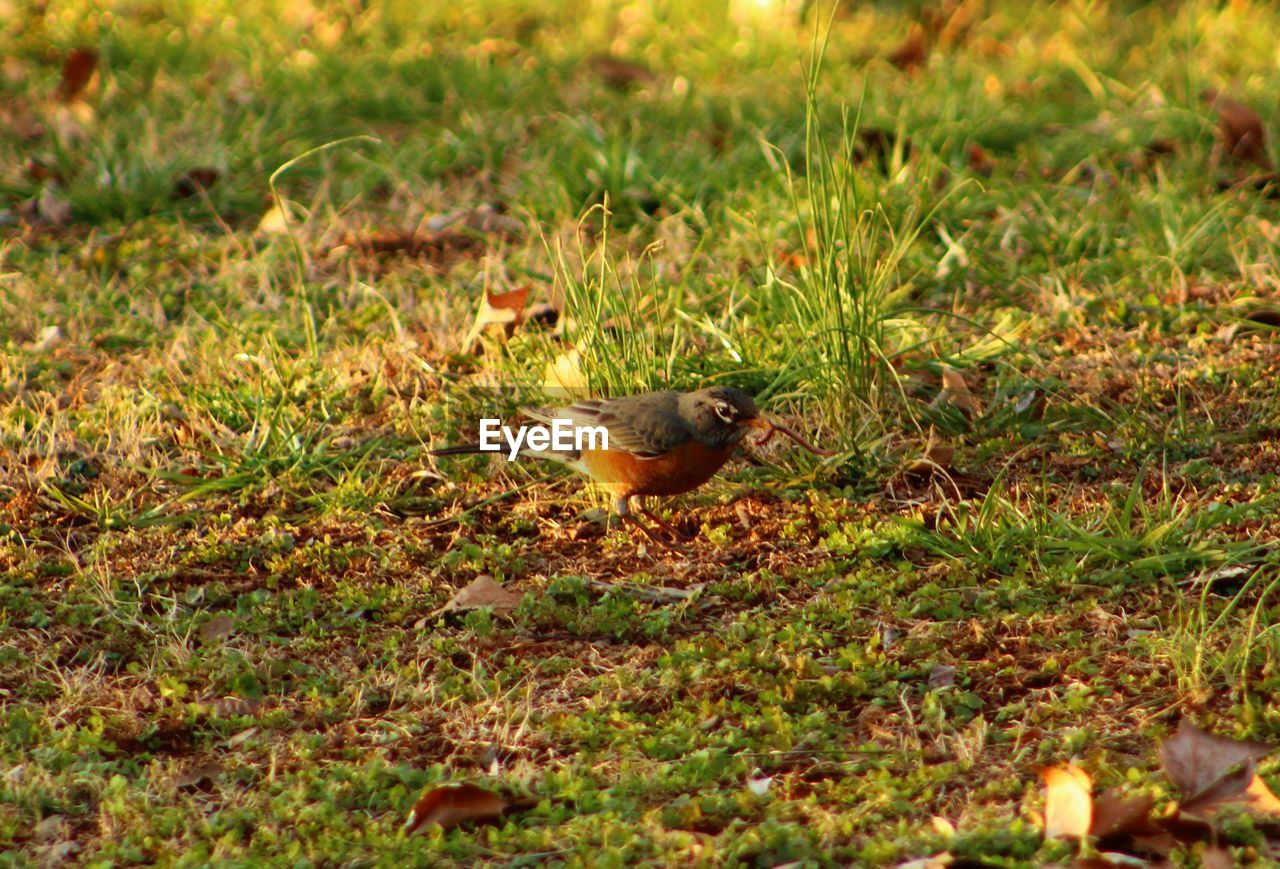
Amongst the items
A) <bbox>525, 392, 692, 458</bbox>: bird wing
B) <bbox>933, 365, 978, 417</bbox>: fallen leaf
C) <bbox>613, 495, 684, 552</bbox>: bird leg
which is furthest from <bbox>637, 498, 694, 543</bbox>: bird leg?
<bbox>933, 365, 978, 417</bbox>: fallen leaf

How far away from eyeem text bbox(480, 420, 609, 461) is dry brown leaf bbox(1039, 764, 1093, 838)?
71.5 inches

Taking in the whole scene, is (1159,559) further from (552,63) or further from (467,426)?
(552,63)

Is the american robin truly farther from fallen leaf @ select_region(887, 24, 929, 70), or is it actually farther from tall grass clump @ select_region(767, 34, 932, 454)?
fallen leaf @ select_region(887, 24, 929, 70)

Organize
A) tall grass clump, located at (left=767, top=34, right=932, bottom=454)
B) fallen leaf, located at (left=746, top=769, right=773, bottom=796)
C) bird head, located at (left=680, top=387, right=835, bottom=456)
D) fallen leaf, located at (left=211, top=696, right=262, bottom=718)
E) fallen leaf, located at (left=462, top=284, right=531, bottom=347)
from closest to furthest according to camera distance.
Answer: fallen leaf, located at (left=746, top=769, right=773, bottom=796), fallen leaf, located at (left=211, top=696, right=262, bottom=718), bird head, located at (left=680, top=387, right=835, bottom=456), tall grass clump, located at (left=767, top=34, right=932, bottom=454), fallen leaf, located at (left=462, top=284, right=531, bottom=347)

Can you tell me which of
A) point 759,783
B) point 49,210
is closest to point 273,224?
point 49,210

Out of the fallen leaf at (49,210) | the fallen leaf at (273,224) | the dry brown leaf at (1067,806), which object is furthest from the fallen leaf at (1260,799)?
the fallen leaf at (49,210)

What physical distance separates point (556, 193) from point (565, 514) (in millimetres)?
2347

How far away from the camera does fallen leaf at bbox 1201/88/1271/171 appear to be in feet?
22.2

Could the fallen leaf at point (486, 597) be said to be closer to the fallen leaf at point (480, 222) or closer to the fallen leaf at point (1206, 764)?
the fallen leaf at point (1206, 764)

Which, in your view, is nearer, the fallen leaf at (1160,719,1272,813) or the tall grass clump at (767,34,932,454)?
the fallen leaf at (1160,719,1272,813)

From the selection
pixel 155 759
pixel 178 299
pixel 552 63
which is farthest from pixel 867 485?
pixel 552 63

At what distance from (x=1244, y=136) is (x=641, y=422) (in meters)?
3.90

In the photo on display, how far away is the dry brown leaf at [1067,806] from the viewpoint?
291 cm

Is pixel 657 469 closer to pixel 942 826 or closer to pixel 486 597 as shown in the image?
pixel 486 597
